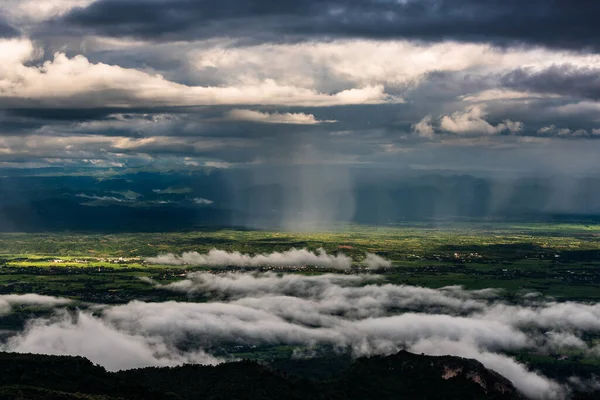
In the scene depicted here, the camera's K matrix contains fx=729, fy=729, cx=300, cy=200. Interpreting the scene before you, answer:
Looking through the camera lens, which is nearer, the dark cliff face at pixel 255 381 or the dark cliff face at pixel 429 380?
the dark cliff face at pixel 255 381

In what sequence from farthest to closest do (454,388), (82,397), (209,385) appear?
1. (454,388)
2. (209,385)
3. (82,397)

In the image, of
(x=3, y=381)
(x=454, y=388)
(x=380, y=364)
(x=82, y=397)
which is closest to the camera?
(x=82, y=397)

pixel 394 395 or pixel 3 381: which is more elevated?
pixel 3 381

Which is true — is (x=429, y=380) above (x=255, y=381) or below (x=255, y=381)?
below

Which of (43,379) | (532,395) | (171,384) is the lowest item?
(532,395)

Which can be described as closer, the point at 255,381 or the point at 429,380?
the point at 255,381

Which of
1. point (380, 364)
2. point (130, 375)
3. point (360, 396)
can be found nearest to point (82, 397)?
point (130, 375)

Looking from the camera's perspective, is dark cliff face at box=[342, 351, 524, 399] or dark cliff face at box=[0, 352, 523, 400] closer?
dark cliff face at box=[0, 352, 523, 400]

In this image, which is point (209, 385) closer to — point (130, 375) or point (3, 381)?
point (130, 375)
